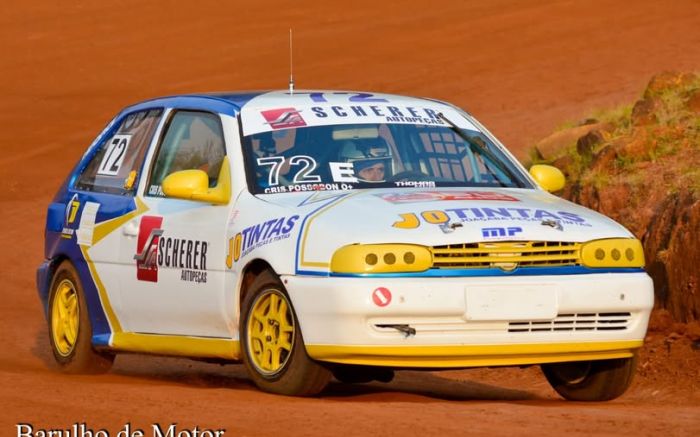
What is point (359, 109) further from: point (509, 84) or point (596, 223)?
point (509, 84)

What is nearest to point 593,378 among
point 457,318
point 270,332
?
point 457,318

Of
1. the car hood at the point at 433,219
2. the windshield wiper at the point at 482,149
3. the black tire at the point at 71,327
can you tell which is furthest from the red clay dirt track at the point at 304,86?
the windshield wiper at the point at 482,149

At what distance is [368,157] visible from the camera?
374 inches

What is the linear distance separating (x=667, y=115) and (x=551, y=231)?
7393 mm

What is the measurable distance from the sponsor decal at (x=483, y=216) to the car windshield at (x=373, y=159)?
0.80m

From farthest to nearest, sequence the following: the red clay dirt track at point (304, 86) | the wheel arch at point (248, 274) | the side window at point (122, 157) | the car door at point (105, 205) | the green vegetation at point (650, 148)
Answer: the green vegetation at point (650, 148) → the side window at point (122, 157) → the car door at point (105, 205) → the wheel arch at point (248, 274) → the red clay dirt track at point (304, 86)

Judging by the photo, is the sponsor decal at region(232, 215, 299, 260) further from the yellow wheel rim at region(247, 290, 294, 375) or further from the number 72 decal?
the number 72 decal

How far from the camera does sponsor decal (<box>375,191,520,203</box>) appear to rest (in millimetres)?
8734

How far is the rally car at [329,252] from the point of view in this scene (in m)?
8.19

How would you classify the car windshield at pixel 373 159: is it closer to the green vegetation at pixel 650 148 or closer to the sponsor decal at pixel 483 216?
the sponsor decal at pixel 483 216

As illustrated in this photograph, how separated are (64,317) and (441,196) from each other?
307cm

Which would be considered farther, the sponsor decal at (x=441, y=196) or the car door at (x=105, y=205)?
the car door at (x=105, y=205)

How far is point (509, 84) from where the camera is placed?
92.3ft

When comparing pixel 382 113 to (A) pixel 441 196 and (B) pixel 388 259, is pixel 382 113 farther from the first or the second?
(B) pixel 388 259
